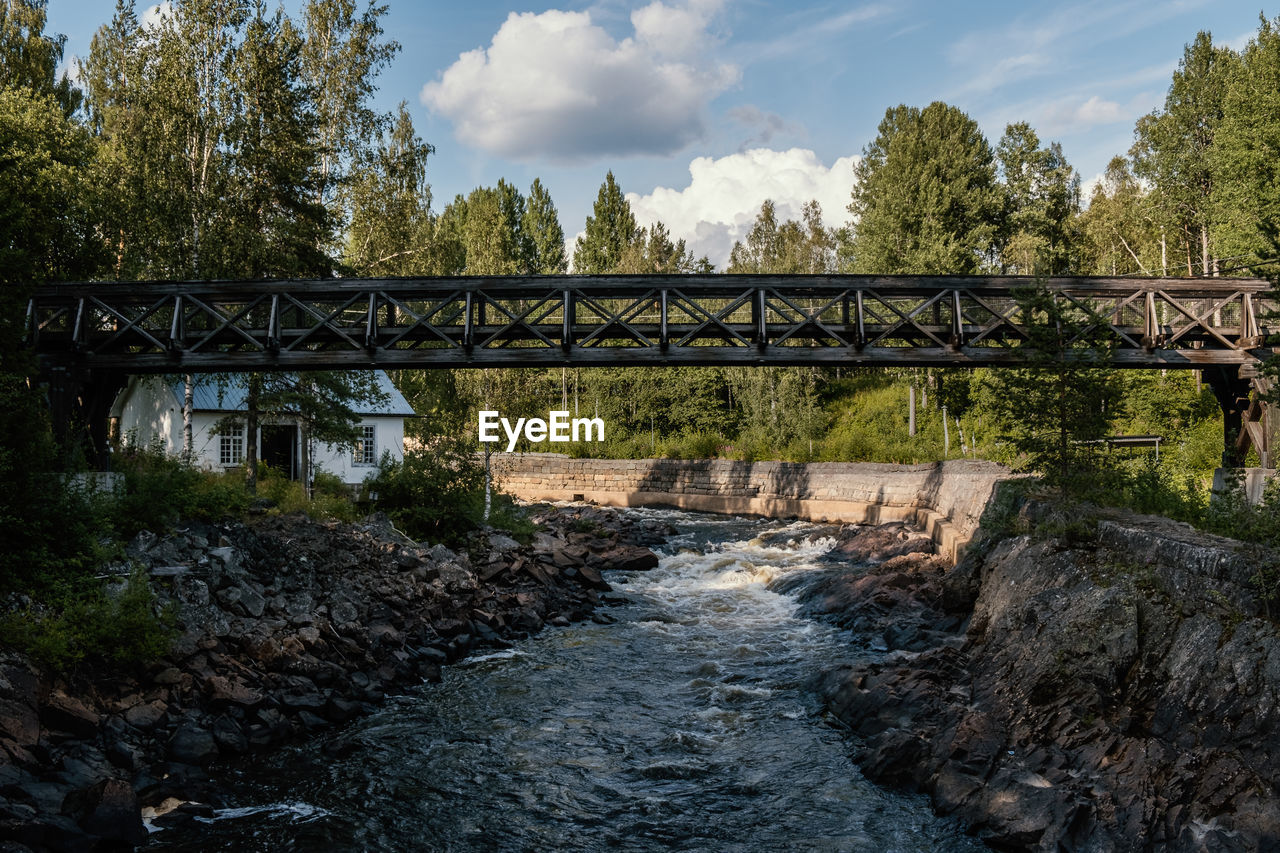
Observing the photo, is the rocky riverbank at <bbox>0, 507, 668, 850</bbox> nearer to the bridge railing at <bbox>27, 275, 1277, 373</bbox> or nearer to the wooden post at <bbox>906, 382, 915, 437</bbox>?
the bridge railing at <bbox>27, 275, 1277, 373</bbox>

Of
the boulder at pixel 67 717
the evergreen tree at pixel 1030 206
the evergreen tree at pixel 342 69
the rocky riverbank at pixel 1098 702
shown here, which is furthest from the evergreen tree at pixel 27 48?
the evergreen tree at pixel 1030 206

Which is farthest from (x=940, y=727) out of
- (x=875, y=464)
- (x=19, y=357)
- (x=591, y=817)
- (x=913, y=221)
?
(x=913, y=221)

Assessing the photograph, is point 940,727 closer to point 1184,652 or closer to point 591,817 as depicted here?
point 1184,652

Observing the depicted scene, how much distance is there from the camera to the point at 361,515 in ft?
70.8

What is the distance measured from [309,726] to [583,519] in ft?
64.2

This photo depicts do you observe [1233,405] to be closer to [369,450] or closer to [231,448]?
[369,450]

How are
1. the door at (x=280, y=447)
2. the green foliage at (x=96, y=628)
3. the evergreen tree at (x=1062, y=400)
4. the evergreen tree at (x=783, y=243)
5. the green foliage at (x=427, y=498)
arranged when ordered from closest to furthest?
the green foliage at (x=96, y=628) → the evergreen tree at (x=1062, y=400) → the green foliage at (x=427, y=498) → the door at (x=280, y=447) → the evergreen tree at (x=783, y=243)

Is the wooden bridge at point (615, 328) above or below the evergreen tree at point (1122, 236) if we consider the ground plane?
below

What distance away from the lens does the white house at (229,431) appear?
29.8 m

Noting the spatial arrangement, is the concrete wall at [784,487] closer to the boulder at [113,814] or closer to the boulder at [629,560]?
the boulder at [629,560]

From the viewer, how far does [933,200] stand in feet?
142

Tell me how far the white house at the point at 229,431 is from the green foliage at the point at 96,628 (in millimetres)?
15332

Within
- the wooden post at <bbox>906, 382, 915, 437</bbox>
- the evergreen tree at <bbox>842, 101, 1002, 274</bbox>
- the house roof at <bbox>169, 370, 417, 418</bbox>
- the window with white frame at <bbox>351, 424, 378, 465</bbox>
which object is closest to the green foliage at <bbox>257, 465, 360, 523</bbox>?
the house roof at <bbox>169, 370, 417, 418</bbox>

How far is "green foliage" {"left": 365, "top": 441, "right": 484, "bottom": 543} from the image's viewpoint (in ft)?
70.6
